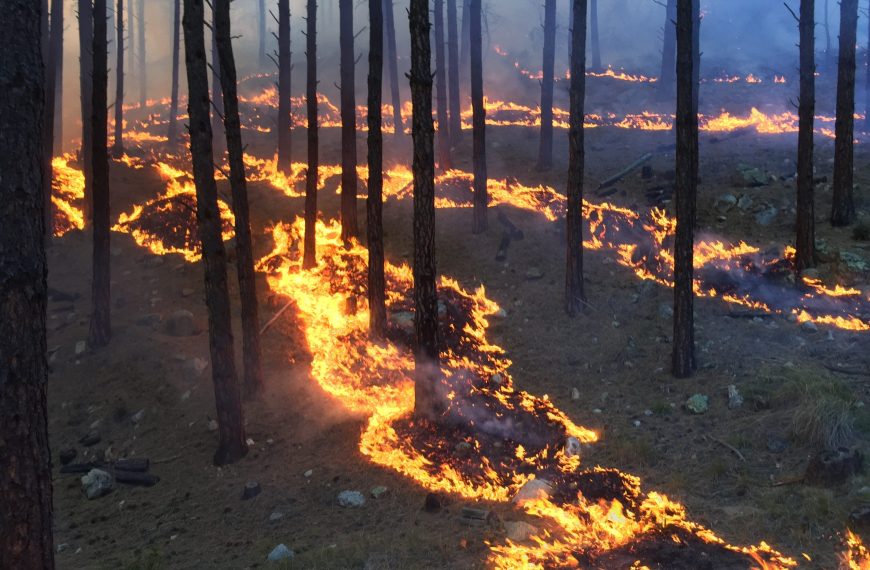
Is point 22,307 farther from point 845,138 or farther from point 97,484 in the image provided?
point 845,138

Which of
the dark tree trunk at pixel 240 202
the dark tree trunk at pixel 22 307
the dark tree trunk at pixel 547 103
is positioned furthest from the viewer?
the dark tree trunk at pixel 547 103

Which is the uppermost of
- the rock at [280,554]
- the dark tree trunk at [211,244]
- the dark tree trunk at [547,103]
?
the dark tree trunk at [547,103]

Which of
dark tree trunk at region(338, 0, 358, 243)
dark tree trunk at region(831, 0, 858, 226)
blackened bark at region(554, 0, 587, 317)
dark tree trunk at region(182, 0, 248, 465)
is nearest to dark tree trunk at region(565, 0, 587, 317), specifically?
blackened bark at region(554, 0, 587, 317)

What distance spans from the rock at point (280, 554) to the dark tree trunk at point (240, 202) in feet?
13.6

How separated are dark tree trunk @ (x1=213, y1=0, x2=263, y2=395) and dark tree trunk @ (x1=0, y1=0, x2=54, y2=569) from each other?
529 cm

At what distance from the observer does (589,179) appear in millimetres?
19188

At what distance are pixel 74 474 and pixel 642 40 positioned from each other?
63446mm

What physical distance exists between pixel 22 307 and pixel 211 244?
485cm

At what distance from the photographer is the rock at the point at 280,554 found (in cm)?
596

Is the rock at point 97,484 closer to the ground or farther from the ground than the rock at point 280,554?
closer to the ground

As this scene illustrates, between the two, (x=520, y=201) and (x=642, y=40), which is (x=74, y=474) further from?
(x=642, y=40)

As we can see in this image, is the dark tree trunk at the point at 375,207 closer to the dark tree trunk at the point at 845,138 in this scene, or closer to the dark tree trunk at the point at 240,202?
the dark tree trunk at the point at 240,202

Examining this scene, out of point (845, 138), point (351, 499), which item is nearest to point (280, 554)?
point (351, 499)

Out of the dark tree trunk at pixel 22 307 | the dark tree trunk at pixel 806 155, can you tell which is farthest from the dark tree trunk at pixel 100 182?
the dark tree trunk at pixel 806 155
